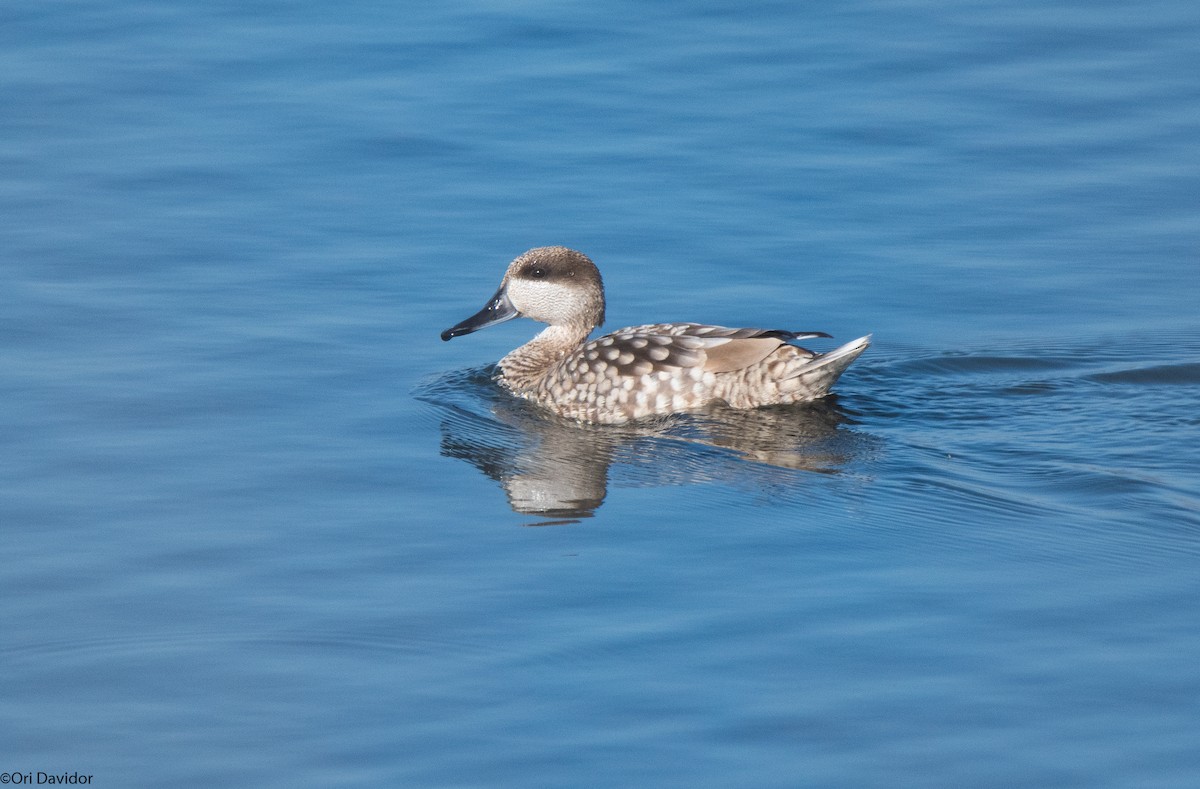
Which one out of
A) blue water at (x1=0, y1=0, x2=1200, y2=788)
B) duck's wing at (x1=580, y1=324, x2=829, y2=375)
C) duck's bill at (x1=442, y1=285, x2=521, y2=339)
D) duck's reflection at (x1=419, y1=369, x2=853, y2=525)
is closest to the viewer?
blue water at (x1=0, y1=0, x2=1200, y2=788)

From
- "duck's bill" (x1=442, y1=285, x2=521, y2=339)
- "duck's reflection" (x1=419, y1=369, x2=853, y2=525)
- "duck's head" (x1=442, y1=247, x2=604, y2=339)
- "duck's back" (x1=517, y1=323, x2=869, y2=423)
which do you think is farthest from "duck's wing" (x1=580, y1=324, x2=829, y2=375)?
"duck's bill" (x1=442, y1=285, x2=521, y2=339)

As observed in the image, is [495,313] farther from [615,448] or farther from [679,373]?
[615,448]

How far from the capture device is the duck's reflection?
318 inches

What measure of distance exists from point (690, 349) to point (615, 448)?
67 cm

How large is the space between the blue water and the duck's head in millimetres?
332

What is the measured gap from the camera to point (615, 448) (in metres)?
8.71

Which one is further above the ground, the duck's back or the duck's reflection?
the duck's back

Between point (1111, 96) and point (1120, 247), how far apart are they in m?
2.53

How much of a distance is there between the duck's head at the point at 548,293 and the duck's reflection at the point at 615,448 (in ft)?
1.91

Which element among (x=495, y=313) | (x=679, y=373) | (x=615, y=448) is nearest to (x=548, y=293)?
(x=495, y=313)

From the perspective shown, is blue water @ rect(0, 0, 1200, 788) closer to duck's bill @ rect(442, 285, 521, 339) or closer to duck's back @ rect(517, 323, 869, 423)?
duck's back @ rect(517, 323, 869, 423)

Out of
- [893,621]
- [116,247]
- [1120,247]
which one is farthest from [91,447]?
[1120,247]

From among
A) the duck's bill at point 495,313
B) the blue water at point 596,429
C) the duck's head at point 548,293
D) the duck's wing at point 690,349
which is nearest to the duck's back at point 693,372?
the duck's wing at point 690,349

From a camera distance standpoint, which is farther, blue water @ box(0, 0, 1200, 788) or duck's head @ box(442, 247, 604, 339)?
duck's head @ box(442, 247, 604, 339)
